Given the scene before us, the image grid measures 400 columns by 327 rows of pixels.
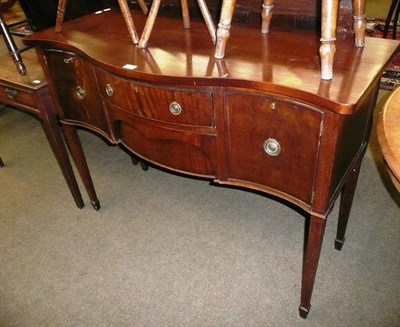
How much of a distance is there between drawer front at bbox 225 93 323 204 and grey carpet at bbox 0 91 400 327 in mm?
596

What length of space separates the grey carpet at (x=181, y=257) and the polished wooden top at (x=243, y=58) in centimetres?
89

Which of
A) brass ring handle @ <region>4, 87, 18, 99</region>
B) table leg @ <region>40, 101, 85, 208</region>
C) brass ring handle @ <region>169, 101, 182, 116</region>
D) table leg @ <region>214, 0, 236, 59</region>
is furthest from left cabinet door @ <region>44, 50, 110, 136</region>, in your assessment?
table leg @ <region>214, 0, 236, 59</region>

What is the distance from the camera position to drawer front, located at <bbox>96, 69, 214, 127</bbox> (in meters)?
0.93

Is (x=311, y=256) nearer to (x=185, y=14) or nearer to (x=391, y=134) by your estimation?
(x=391, y=134)

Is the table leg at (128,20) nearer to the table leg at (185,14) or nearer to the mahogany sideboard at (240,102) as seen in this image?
the mahogany sideboard at (240,102)

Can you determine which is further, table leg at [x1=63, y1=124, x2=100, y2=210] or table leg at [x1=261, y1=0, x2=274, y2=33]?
table leg at [x1=63, y1=124, x2=100, y2=210]

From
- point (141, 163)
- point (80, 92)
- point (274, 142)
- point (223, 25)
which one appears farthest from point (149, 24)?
point (141, 163)

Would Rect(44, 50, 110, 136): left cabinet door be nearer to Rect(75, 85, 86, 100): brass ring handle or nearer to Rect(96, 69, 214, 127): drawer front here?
Rect(75, 85, 86, 100): brass ring handle

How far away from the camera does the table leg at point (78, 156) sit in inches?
61.0

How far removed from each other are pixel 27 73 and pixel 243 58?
1076 millimetres

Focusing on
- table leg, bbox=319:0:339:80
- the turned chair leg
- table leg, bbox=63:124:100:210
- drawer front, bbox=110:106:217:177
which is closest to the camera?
table leg, bbox=319:0:339:80

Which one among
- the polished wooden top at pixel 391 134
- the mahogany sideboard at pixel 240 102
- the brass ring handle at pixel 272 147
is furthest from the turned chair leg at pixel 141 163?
the polished wooden top at pixel 391 134

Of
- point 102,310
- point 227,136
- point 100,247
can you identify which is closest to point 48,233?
point 100,247

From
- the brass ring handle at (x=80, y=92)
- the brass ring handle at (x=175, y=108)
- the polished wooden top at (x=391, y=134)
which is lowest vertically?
the brass ring handle at (x=80, y=92)
